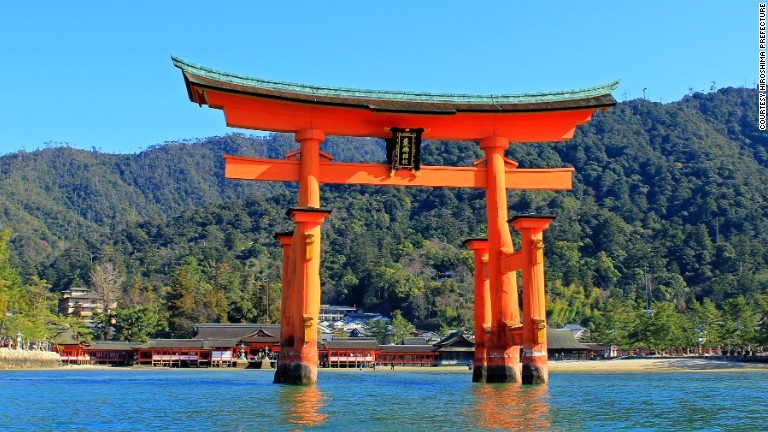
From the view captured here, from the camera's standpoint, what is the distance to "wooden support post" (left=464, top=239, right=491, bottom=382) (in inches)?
954

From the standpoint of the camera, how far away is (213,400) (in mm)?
19328

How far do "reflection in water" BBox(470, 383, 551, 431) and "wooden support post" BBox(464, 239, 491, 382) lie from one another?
187 cm

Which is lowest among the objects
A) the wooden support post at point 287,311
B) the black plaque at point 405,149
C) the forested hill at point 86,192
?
the wooden support post at point 287,311

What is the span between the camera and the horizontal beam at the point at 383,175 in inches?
856

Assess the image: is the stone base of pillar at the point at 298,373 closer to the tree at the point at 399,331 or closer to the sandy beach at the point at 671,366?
the sandy beach at the point at 671,366

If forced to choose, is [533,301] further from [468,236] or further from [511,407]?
[468,236]

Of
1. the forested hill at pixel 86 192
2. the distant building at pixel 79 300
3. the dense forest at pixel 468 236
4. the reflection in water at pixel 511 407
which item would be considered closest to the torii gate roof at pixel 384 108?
the reflection in water at pixel 511 407

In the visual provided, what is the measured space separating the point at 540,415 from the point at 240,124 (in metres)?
11.1

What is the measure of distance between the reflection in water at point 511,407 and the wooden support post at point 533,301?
48 centimetres

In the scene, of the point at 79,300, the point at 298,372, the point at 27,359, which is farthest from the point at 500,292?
Answer: the point at 79,300

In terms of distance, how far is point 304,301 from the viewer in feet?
66.8

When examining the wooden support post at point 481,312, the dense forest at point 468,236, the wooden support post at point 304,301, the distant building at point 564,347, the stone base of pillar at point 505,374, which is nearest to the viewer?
the wooden support post at point 304,301

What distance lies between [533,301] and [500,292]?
1648mm

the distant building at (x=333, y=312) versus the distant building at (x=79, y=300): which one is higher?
the distant building at (x=79, y=300)
